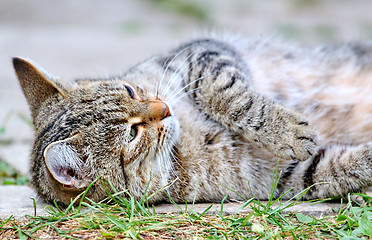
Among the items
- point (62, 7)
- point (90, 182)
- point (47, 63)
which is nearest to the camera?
point (90, 182)

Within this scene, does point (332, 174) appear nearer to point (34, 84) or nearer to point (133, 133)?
point (133, 133)

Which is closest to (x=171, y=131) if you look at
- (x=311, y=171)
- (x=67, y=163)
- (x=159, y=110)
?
(x=159, y=110)

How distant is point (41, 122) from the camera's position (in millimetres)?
2619

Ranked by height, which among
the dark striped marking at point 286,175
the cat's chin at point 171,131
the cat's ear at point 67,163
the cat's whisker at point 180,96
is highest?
the cat's whisker at point 180,96

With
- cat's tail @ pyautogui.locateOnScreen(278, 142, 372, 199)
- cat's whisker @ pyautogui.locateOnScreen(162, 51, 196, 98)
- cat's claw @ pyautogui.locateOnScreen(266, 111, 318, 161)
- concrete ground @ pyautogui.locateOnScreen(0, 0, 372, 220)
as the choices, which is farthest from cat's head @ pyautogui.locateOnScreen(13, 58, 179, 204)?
concrete ground @ pyautogui.locateOnScreen(0, 0, 372, 220)

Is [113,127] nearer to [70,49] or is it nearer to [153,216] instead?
[153,216]

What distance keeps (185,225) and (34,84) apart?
132 cm

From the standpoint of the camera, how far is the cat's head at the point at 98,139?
7.66 ft

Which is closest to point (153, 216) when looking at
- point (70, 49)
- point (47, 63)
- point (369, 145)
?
point (369, 145)

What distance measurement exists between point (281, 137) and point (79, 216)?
1.17 meters

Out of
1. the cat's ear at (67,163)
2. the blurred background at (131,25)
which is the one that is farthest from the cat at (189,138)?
the blurred background at (131,25)

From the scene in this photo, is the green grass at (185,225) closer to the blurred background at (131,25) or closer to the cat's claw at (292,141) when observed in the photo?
the cat's claw at (292,141)

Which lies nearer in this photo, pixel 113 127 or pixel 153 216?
pixel 153 216

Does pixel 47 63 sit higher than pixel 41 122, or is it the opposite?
pixel 47 63
